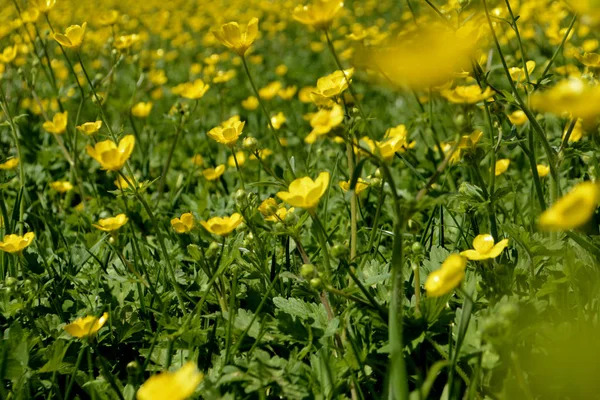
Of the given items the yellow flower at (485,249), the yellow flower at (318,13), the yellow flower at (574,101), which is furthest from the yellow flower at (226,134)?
the yellow flower at (574,101)

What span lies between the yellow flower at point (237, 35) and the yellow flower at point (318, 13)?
0.33 m

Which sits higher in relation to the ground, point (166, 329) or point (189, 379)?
point (189, 379)

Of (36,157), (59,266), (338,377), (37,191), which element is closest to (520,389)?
(338,377)

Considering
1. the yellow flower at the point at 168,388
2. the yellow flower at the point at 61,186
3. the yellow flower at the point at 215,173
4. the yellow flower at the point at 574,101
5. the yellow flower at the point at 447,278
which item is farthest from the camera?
the yellow flower at the point at 61,186

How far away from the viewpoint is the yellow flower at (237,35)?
1.63 meters

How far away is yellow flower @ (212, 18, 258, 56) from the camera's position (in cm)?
163

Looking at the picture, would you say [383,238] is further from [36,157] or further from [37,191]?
[36,157]

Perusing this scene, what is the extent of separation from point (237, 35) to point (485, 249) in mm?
872

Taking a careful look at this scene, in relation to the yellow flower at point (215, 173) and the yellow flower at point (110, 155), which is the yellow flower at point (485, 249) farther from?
the yellow flower at point (215, 173)

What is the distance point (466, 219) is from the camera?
1.86 metres

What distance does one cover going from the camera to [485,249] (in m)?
1.36

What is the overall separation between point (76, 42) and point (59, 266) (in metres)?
0.71

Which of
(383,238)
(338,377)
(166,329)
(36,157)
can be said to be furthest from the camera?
(36,157)

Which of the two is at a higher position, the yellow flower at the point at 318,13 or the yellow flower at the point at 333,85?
the yellow flower at the point at 318,13
